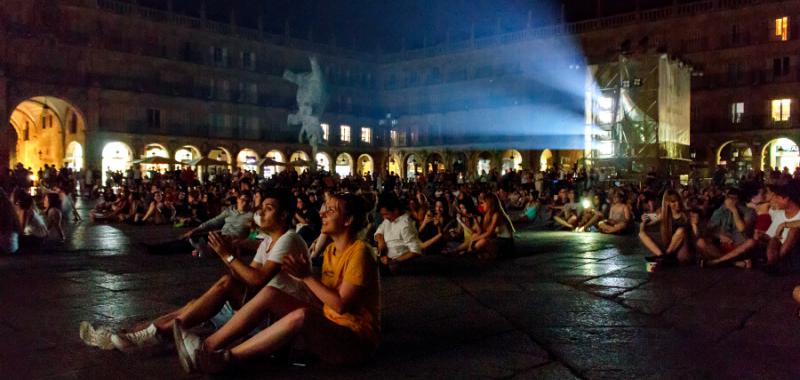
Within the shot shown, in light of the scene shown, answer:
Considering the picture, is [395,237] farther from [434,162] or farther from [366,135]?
[366,135]

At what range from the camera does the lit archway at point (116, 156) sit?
125 ft

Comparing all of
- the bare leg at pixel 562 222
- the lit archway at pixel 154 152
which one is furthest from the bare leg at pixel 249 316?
the lit archway at pixel 154 152

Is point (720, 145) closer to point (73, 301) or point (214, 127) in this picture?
point (214, 127)

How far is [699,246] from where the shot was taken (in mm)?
7680

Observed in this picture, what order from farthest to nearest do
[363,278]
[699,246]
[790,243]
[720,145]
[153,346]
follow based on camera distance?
[720,145]
[699,246]
[790,243]
[153,346]
[363,278]

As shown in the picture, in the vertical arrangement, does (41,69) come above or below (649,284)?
above

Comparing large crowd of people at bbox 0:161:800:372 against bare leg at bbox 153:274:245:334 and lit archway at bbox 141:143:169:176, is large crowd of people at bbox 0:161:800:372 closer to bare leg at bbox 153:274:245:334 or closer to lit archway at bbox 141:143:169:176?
bare leg at bbox 153:274:245:334

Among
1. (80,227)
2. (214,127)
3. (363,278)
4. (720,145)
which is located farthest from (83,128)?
(363,278)

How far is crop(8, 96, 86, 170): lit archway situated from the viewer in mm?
37875

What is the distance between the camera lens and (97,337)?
4.17 m

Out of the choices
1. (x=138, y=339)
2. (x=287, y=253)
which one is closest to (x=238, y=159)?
(x=138, y=339)

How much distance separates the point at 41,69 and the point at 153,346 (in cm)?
3643

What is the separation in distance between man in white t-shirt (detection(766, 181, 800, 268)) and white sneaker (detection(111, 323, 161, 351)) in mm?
6075

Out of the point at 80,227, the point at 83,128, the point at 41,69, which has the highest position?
the point at 41,69
